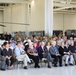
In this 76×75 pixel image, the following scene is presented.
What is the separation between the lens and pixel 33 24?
20.8 metres

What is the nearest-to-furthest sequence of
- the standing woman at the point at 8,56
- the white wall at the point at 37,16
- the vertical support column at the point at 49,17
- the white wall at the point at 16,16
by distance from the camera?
the standing woman at the point at 8,56, the vertical support column at the point at 49,17, the white wall at the point at 37,16, the white wall at the point at 16,16

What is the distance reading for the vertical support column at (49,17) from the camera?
16.9 meters

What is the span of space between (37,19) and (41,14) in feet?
2.74

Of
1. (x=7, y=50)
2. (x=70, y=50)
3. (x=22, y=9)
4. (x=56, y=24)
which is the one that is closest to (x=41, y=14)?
(x=22, y=9)

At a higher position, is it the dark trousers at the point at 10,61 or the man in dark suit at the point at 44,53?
the man in dark suit at the point at 44,53

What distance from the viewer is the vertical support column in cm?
1689

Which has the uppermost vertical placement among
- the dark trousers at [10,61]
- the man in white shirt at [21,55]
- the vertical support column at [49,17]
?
the vertical support column at [49,17]

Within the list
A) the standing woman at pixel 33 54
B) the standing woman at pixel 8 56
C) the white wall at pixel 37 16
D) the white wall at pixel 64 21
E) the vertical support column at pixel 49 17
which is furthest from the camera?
the white wall at pixel 64 21

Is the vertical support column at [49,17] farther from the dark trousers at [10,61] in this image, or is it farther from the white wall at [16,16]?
the dark trousers at [10,61]

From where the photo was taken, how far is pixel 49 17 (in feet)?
55.6

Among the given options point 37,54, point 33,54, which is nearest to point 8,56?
point 33,54

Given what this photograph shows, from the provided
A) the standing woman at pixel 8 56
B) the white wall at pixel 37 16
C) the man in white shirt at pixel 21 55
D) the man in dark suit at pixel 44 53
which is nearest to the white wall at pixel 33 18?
the white wall at pixel 37 16

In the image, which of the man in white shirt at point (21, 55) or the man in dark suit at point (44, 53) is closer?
the man in white shirt at point (21, 55)

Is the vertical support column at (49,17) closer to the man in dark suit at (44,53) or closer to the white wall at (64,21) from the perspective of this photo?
the man in dark suit at (44,53)
